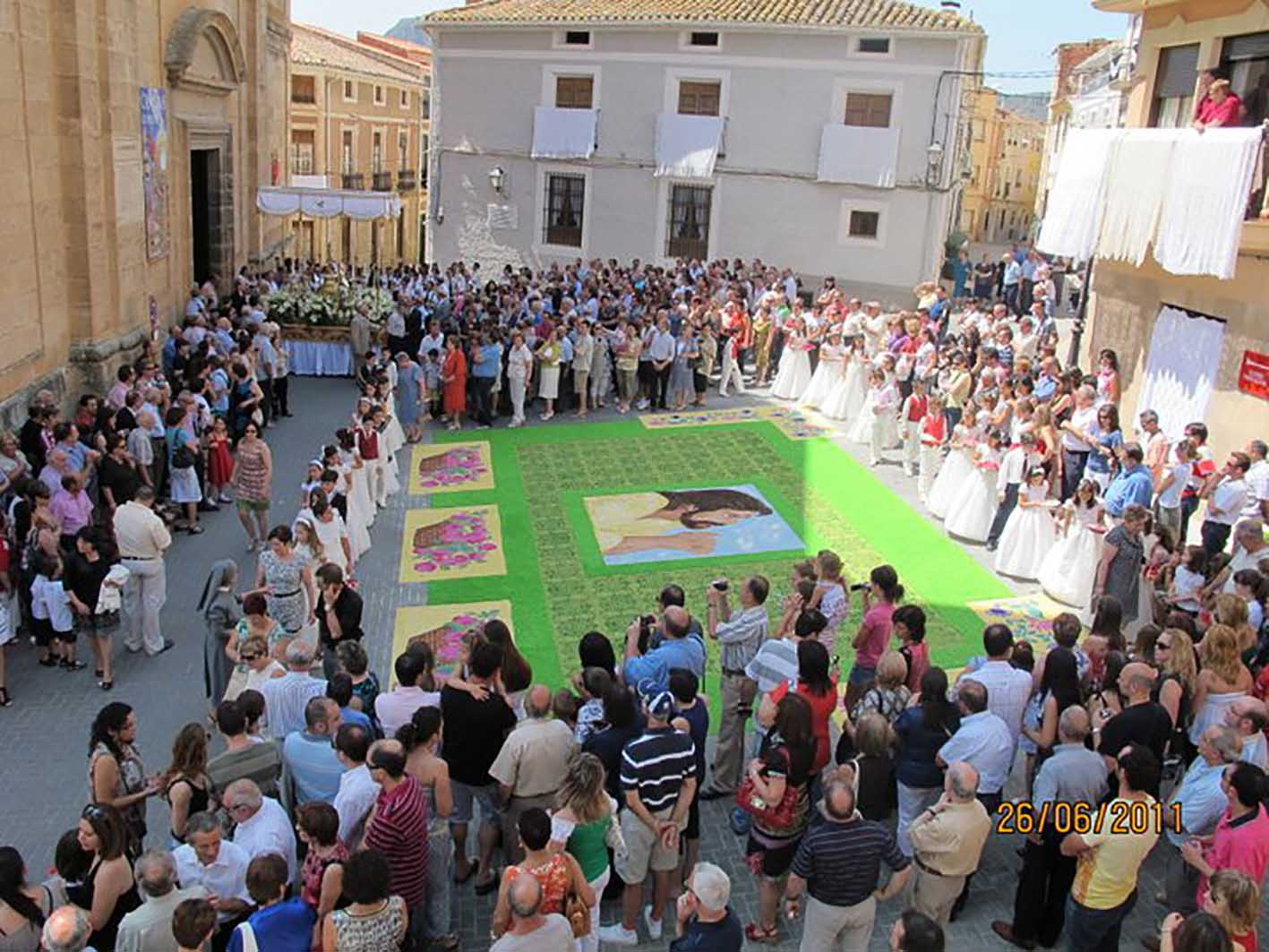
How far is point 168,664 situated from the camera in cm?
945

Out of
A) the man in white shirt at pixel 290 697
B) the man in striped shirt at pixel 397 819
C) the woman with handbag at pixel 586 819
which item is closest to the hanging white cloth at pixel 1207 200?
the woman with handbag at pixel 586 819

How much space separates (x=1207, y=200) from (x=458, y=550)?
906cm

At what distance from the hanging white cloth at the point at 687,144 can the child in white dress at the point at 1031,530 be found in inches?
679

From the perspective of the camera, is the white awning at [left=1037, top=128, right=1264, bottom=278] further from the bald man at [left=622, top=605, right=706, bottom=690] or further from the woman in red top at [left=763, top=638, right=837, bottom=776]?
the bald man at [left=622, top=605, right=706, bottom=690]

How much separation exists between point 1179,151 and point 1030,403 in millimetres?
3544

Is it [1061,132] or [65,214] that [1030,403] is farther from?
[1061,132]

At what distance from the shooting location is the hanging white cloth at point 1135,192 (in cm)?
1302

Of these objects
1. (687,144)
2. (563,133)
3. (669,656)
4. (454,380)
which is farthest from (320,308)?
(669,656)

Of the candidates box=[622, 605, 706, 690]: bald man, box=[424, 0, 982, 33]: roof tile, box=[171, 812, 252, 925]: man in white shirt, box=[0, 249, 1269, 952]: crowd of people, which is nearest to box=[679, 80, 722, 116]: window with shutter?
box=[424, 0, 982, 33]: roof tile

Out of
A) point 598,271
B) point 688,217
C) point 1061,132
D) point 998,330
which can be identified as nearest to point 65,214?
point 598,271

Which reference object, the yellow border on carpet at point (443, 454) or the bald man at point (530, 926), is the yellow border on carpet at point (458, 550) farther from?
the bald man at point (530, 926)

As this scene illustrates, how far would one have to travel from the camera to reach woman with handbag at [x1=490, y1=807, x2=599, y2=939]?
16.4ft

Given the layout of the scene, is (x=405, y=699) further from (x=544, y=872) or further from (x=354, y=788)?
(x=544, y=872)

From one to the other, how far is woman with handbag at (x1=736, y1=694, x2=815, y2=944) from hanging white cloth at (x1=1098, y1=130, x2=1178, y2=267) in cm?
976
